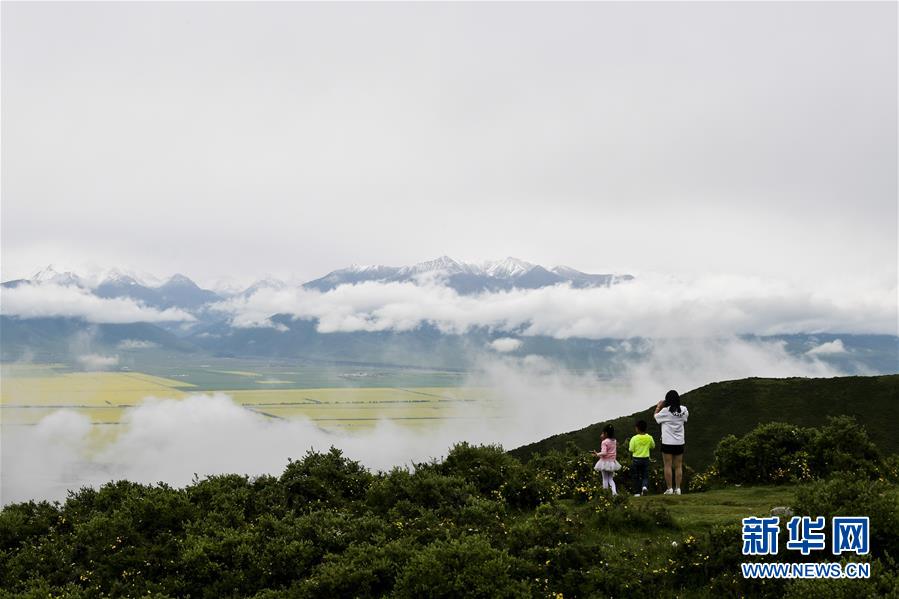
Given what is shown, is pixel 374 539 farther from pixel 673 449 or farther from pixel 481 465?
pixel 673 449

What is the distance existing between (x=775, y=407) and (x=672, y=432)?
27.0 meters

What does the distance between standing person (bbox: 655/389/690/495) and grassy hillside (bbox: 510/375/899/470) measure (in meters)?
16.8

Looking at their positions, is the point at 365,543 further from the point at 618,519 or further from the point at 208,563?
the point at 618,519

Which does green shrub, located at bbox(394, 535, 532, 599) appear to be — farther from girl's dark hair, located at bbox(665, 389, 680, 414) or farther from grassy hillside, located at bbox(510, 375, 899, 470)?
grassy hillside, located at bbox(510, 375, 899, 470)

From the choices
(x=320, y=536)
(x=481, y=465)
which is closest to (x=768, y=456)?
(x=481, y=465)

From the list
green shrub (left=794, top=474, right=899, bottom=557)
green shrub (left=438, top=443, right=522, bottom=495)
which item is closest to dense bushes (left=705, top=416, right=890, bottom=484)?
green shrub (left=438, top=443, right=522, bottom=495)

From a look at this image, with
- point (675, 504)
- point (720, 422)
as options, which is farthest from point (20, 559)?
point (720, 422)

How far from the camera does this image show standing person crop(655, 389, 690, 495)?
687 inches

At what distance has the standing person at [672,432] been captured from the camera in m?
17.4

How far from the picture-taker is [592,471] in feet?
65.3

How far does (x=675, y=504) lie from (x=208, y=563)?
36.5 ft

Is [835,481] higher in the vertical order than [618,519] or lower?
higher

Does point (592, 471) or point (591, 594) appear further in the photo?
point (592, 471)

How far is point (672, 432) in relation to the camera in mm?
17828
